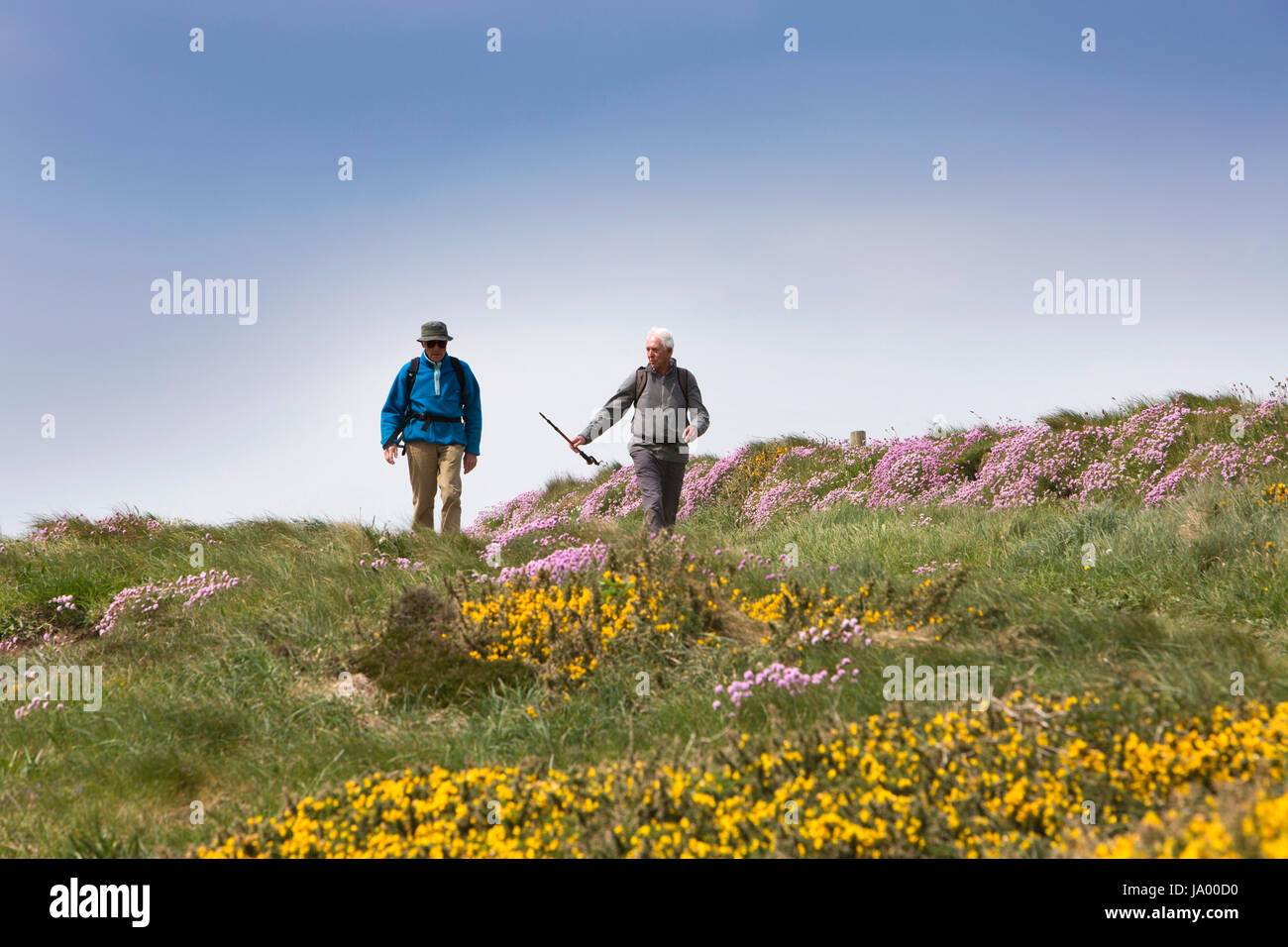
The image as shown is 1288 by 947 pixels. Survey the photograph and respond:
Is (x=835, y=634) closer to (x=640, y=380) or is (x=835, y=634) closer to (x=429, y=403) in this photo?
(x=640, y=380)

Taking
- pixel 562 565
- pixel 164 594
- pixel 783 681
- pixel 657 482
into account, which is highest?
pixel 657 482

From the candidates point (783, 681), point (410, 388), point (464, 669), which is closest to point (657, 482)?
point (410, 388)

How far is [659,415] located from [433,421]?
3.16m

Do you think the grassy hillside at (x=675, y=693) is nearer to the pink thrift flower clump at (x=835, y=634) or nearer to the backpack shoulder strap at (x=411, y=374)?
the pink thrift flower clump at (x=835, y=634)

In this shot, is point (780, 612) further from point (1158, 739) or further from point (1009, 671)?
point (1158, 739)

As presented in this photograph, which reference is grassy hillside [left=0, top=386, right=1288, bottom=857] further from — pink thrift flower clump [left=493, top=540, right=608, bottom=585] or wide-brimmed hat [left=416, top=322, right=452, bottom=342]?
wide-brimmed hat [left=416, top=322, right=452, bottom=342]

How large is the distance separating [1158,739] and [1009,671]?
52.2 inches

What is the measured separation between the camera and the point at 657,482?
10.7 metres

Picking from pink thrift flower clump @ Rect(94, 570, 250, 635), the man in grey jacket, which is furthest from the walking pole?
pink thrift flower clump @ Rect(94, 570, 250, 635)

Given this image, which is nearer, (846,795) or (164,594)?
(846,795)

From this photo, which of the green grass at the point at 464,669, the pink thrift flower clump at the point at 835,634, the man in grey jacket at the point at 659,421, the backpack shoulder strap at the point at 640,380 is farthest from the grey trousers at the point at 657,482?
the pink thrift flower clump at the point at 835,634

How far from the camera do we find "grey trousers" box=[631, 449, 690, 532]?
10641 millimetres

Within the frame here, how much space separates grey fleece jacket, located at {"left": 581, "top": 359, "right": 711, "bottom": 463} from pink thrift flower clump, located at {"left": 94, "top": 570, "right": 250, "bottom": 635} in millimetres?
4507
